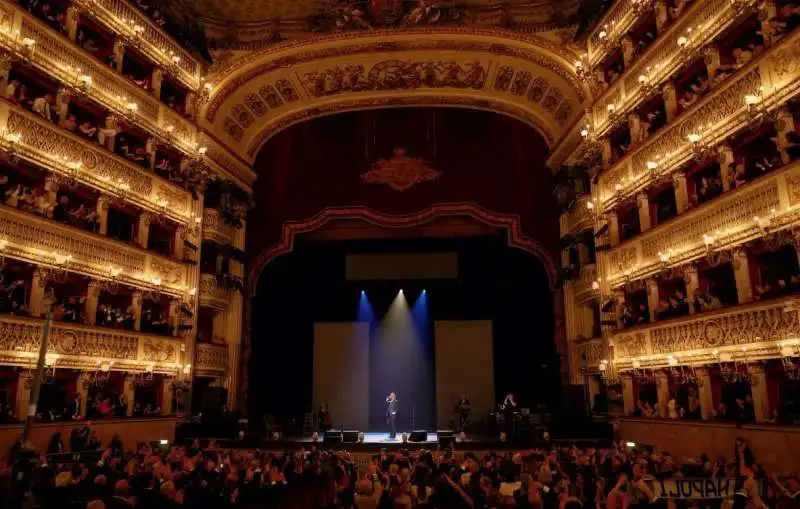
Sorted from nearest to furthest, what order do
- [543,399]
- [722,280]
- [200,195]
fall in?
[722,280] < [200,195] < [543,399]

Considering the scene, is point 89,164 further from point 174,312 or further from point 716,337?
point 716,337

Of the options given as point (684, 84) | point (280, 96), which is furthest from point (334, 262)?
point (684, 84)

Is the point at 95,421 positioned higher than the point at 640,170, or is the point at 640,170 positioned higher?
the point at 640,170

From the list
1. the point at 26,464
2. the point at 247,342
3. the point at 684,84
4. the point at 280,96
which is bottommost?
the point at 26,464

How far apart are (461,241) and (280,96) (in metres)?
Result: 8.90

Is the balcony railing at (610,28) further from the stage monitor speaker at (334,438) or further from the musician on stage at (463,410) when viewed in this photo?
the stage monitor speaker at (334,438)

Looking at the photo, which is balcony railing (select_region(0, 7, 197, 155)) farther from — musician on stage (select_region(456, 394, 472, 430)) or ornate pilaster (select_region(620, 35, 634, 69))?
ornate pilaster (select_region(620, 35, 634, 69))

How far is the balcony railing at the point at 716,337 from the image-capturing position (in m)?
11.9

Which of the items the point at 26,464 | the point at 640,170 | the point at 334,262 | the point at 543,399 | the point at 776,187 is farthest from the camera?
the point at 334,262

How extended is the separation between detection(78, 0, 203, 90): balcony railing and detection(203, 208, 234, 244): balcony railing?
168 inches

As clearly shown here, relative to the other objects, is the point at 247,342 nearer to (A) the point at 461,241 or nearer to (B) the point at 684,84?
(A) the point at 461,241

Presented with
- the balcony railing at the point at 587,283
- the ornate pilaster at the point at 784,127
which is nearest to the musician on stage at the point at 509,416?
the balcony railing at the point at 587,283

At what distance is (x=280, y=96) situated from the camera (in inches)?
933

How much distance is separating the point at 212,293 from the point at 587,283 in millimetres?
12321
